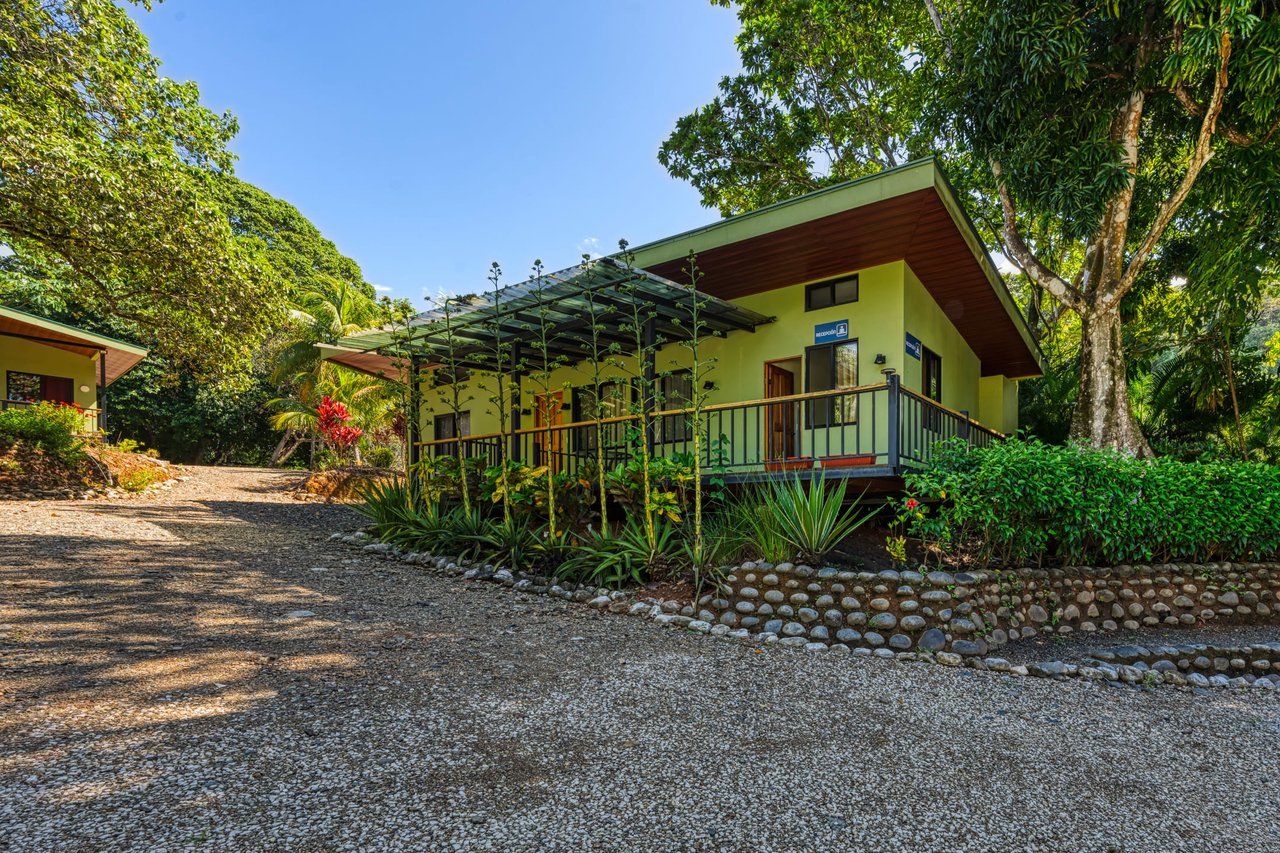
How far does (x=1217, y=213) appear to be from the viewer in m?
10.3

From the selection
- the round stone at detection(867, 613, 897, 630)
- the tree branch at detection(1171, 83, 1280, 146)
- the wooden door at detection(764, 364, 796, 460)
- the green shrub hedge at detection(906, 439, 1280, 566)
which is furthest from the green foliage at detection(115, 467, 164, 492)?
the tree branch at detection(1171, 83, 1280, 146)

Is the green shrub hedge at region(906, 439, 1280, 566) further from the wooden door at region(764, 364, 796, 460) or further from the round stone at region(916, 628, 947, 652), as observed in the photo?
the wooden door at region(764, 364, 796, 460)

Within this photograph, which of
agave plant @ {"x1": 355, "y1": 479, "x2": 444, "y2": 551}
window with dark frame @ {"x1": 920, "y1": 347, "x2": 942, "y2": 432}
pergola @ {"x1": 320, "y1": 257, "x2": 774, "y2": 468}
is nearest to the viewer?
pergola @ {"x1": 320, "y1": 257, "x2": 774, "y2": 468}

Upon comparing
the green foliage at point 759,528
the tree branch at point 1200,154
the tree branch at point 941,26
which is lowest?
the green foliage at point 759,528

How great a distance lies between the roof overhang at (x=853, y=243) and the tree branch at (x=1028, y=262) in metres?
0.54

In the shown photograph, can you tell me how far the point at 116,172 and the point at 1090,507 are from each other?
45.9 ft

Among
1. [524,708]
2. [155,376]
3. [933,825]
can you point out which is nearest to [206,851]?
[524,708]

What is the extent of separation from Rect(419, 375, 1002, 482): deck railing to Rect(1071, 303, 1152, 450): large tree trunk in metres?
1.58

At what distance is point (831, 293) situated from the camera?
375 inches

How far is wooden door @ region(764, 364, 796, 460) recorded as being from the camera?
947cm

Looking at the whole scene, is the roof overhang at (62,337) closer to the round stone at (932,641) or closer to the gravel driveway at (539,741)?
the gravel driveway at (539,741)

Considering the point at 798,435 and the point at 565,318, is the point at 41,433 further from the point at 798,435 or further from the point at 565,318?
the point at 798,435

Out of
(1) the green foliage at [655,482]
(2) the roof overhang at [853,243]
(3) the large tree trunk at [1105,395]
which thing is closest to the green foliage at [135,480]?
(1) the green foliage at [655,482]

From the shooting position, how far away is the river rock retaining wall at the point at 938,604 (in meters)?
5.24
